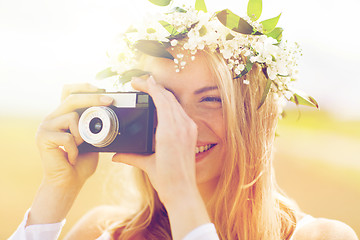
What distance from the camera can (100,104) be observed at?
1412mm

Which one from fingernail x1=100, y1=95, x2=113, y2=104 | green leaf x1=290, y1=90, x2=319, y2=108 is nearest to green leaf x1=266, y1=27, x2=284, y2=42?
green leaf x1=290, y1=90, x2=319, y2=108

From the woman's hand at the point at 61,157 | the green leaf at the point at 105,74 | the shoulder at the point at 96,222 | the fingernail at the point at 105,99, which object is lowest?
the shoulder at the point at 96,222

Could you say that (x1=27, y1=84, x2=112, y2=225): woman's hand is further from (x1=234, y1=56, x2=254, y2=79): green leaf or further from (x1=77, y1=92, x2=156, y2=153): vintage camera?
(x1=234, y1=56, x2=254, y2=79): green leaf

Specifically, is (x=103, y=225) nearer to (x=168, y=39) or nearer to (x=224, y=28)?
(x=168, y=39)

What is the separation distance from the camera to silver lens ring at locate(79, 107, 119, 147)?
133 cm

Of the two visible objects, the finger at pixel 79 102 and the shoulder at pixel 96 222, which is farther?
the shoulder at pixel 96 222

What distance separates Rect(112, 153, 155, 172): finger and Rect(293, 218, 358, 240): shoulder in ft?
2.51

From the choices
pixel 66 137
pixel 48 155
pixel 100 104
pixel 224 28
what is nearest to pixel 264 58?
pixel 224 28

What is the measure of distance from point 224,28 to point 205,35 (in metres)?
0.09

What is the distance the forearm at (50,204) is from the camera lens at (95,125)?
367 millimetres

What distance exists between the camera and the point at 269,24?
1494 millimetres

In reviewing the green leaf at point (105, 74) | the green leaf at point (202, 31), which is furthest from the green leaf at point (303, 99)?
the green leaf at point (105, 74)

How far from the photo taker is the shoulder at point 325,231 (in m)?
1.46

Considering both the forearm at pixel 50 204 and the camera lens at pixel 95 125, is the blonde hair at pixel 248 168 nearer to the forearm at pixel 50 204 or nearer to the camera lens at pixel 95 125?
the camera lens at pixel 95 125
